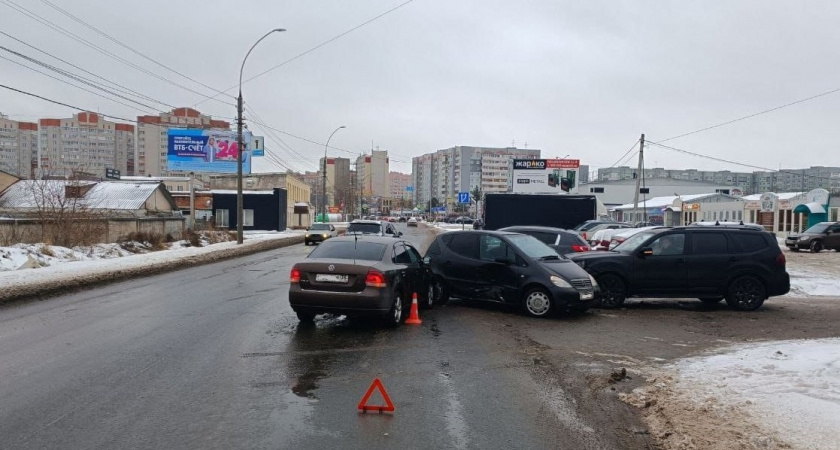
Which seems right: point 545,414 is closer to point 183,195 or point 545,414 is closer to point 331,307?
point 331,307

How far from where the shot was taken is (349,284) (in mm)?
8961

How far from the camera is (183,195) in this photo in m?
65.2

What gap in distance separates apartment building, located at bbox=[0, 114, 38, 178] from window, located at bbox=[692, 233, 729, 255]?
10283 centimetres

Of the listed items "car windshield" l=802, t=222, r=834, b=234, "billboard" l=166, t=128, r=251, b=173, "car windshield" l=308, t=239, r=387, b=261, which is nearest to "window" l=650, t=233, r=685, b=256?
"car windshield" l=308, t=239, r=387, b=261

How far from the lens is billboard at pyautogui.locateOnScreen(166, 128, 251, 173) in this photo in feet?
155

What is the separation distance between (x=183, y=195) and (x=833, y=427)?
67.2 m

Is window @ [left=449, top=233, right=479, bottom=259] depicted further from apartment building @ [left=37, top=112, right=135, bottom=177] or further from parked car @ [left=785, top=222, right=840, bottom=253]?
apartment building @ [left=37, top=112, right=135, bottom=177]

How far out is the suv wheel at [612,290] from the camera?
40.3ft

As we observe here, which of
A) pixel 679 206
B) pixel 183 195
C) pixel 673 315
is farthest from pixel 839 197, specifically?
pixel 183 195

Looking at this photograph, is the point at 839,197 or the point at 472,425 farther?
the point at 839,197

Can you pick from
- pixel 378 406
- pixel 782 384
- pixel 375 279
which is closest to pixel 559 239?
pixel 375 279

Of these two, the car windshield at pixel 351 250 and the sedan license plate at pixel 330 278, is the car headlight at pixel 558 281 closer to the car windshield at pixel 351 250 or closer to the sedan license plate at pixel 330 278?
the car windshield at pixel 351 250

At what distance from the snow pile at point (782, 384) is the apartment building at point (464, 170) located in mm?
111849

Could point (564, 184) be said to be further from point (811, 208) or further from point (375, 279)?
point (375, 279)
